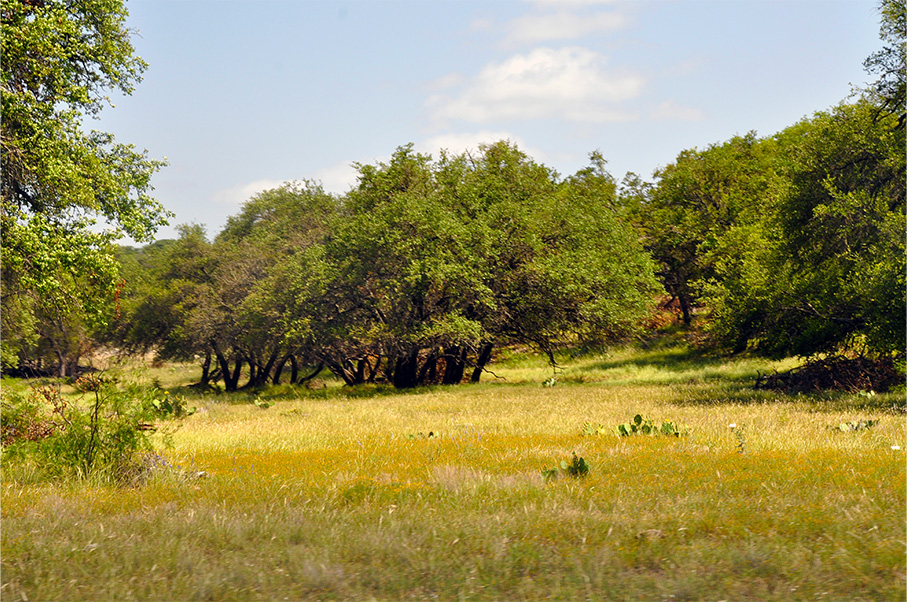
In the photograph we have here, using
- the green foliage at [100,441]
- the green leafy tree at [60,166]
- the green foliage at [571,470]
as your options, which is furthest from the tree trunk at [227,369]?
the green foliage at [571,470]

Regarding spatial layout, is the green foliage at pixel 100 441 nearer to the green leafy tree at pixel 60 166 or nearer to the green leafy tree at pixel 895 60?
the green leafy tree at pixel 60 166

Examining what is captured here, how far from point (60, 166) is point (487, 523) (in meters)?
15.5

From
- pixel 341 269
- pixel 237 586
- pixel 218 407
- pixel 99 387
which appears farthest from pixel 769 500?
pixel 341 269

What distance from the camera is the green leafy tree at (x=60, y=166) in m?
17.2

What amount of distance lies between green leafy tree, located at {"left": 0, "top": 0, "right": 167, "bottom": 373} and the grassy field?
25.2 ft

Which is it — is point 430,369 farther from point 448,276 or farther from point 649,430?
point 649,430

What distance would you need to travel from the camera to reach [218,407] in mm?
27875

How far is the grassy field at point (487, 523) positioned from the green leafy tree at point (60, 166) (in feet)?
25.2

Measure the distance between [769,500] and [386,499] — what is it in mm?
3855

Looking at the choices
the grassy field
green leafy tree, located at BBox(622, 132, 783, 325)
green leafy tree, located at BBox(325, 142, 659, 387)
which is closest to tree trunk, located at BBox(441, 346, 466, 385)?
green leafy tree, located at BBox(325, 142, 659, 387)

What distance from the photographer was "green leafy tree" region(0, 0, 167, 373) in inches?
677

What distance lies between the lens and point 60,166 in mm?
17625

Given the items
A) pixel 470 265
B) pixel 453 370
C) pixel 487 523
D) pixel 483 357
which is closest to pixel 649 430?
pixel 487 523

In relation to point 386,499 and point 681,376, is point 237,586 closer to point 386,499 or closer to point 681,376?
point 386,499
